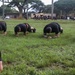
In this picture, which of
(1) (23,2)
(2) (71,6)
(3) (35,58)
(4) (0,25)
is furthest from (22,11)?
(3) (35,58)

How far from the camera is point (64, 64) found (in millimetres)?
6664

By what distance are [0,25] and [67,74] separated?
800cm

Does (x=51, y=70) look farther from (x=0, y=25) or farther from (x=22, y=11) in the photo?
(x=22, y=11)

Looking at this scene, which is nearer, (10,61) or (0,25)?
(10,61)

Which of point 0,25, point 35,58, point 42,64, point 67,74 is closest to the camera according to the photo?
point 67,74

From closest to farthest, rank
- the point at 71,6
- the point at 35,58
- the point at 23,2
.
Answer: the point at 35,58
the point at 23,2
the point at 71,6

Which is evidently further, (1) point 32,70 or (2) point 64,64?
(2) point 64,64

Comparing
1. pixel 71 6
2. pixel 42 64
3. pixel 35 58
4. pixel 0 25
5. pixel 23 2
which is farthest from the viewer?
pixel 71 6

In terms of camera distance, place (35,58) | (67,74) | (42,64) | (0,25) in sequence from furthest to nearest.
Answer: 1. (0,25)
2. (35,58)
3. (42,64)
4. (67,74)

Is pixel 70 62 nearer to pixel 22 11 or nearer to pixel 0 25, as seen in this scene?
pixel 0 25

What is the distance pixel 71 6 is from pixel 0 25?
80.1 metres

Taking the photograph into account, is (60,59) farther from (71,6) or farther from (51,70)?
(71,6)

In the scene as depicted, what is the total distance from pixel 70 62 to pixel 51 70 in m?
0.91

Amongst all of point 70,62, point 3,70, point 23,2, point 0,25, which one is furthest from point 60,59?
point 23,2
